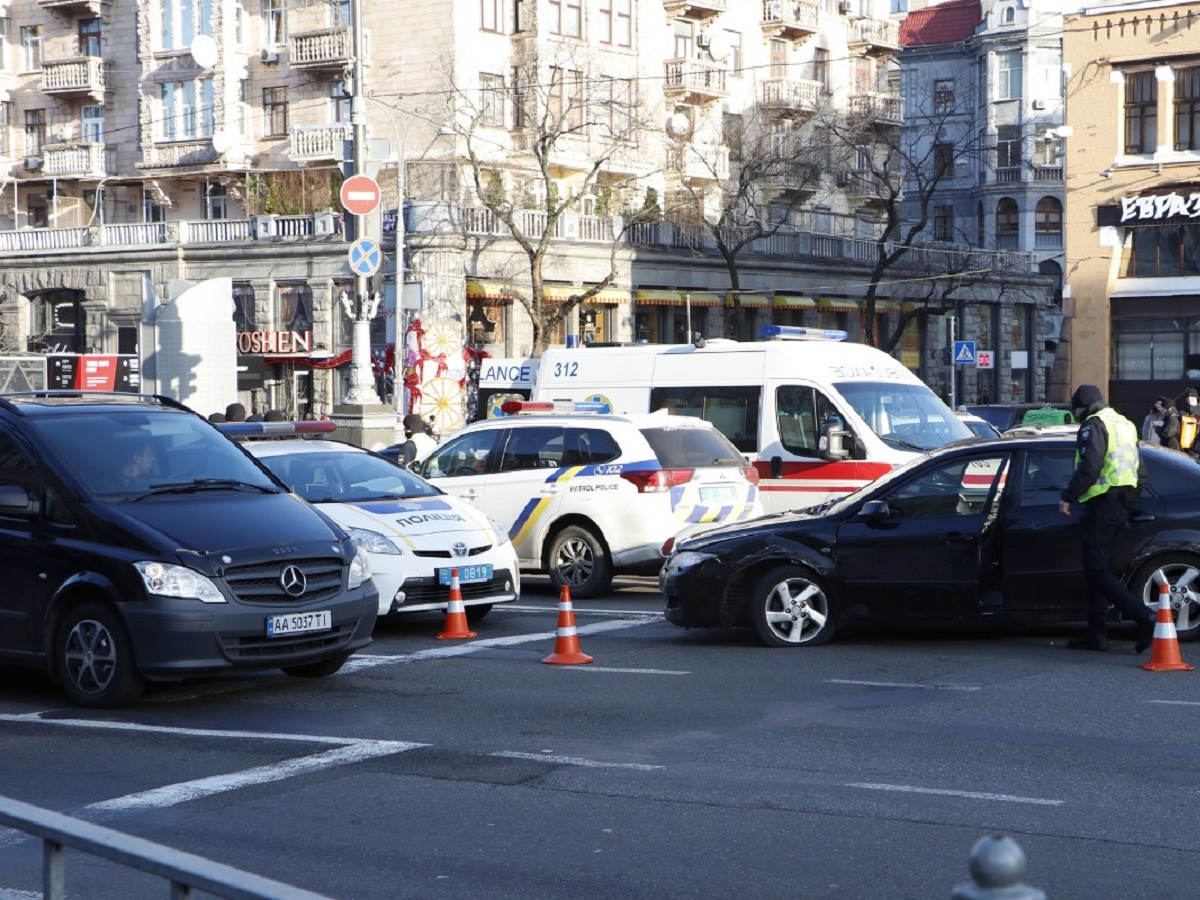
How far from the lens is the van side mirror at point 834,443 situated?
17.8 m

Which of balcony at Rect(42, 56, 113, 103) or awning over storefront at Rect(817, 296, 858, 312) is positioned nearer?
balcony at Rect(42, 56, 113, 103)

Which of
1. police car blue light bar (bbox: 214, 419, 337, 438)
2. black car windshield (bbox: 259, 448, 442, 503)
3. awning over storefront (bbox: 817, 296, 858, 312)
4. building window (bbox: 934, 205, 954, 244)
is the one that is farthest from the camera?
building window (bbox: 934, 205, 954, 244)

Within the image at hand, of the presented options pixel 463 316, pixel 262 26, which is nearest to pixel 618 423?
pixel 463 316

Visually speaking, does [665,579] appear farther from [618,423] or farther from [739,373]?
[739,373]

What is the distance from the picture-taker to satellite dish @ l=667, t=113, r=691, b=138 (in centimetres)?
5334

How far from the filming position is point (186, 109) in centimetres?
5197

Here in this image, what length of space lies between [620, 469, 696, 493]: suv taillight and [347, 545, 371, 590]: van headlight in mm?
5578

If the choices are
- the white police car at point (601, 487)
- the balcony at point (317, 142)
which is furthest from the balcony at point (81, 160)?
the white police car at point (601, 487)

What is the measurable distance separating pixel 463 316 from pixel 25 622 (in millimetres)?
34699

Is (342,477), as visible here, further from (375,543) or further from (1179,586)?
(1179,586)

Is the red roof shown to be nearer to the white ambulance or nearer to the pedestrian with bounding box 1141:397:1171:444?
the pedestrian with bounding box 1141:397:1171:444

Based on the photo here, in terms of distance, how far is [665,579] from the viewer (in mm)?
13172

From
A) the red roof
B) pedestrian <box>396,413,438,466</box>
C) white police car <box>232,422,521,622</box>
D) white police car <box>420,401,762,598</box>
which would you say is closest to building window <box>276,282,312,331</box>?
pedestrian <box>396,413,438,466</box>

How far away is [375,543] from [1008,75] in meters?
69.2
